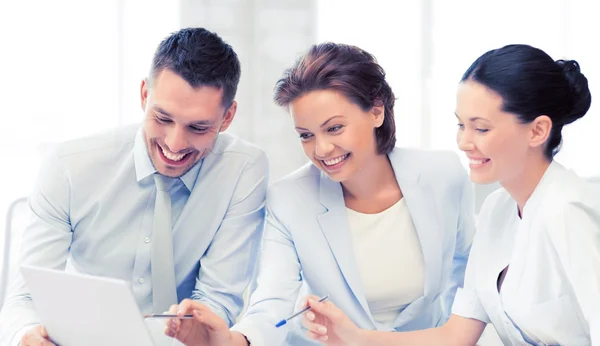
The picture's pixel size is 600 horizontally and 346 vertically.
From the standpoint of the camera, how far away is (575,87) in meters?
1.61

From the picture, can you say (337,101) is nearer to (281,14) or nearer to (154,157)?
(154,157)

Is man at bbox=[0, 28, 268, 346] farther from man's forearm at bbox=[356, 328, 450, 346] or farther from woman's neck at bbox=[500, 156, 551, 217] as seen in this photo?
woman's neck at bbox=[500, 156, 551, 217]

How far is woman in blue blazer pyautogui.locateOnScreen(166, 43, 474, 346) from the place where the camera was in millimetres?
1860

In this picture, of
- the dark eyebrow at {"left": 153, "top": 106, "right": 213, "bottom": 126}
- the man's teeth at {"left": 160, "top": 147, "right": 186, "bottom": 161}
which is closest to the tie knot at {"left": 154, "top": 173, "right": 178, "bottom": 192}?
the man's teeth at {"left": 160, "top": 147, "right": 186, "bottom": 161}

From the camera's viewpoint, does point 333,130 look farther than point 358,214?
No

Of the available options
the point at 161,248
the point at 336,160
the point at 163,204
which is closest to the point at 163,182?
the point at 163,204

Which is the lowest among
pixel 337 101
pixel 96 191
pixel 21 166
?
pixel 21 166

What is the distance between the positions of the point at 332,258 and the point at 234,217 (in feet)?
0.94

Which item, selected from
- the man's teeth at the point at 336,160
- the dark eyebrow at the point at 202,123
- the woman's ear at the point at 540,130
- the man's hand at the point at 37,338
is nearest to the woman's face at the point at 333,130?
the man's teeth at the point at 336,160

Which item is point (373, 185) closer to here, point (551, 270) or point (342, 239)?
point (342, 239)

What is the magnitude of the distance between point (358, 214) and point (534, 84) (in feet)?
2.09

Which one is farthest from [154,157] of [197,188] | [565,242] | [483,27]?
[483,27]

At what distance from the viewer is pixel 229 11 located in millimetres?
3717

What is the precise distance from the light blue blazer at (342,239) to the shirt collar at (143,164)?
22 cm
